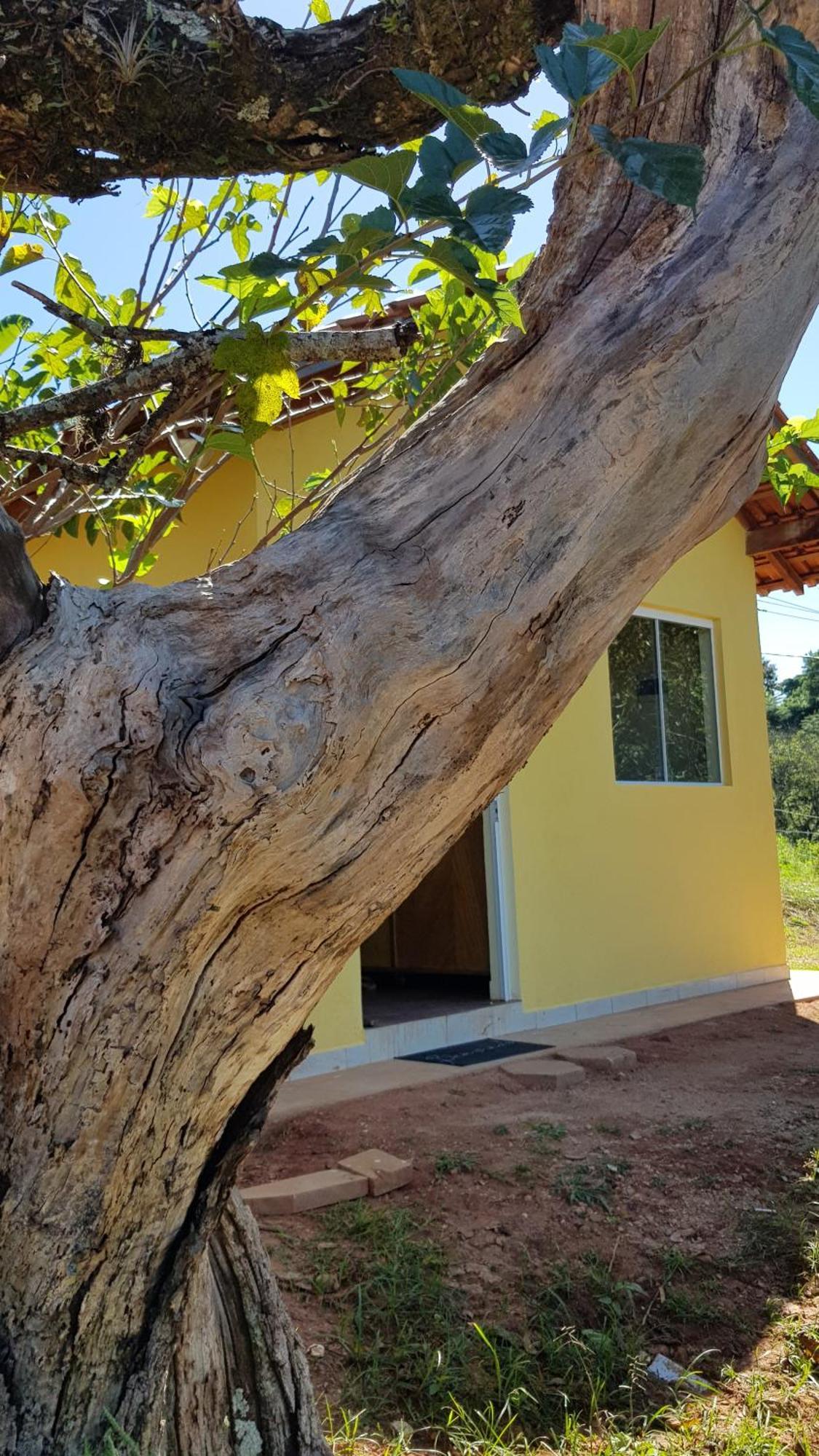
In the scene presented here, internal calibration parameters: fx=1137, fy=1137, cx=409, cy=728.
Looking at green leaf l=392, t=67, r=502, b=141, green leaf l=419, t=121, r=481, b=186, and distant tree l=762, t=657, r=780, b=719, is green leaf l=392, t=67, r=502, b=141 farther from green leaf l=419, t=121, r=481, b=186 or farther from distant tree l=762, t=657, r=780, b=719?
distant tree l=762, t=657, r=780, b=719

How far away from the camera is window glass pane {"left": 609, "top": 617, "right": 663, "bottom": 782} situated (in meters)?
9.35

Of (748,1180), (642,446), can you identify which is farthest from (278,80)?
(748,1180)

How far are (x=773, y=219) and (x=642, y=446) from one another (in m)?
0.42

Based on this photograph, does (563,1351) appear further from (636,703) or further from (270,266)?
(636,703)

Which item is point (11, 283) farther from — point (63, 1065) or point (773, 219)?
point (63, 1065)

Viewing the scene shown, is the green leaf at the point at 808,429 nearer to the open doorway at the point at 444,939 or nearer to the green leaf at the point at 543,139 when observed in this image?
the green leaf at the point at 543,139

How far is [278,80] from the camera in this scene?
2.09 metres

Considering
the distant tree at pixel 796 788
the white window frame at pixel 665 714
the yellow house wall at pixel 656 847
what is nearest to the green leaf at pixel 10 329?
the yellow house wall at pixel 656 847

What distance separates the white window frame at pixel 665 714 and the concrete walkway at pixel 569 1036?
1.79m

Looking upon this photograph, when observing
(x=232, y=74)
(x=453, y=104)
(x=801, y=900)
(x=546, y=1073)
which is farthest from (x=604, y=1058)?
(x=801, y=900)

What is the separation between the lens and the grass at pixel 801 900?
1396cm

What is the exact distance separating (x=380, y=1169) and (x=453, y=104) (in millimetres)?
4113

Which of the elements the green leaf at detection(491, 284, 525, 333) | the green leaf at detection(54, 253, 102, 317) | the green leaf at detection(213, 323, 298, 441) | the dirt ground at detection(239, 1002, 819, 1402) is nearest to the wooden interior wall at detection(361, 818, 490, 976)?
the dirt ground at detection(239, 1002, 819, 1402)

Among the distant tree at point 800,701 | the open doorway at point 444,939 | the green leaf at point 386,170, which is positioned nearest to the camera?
the green leaf at point 386,170
